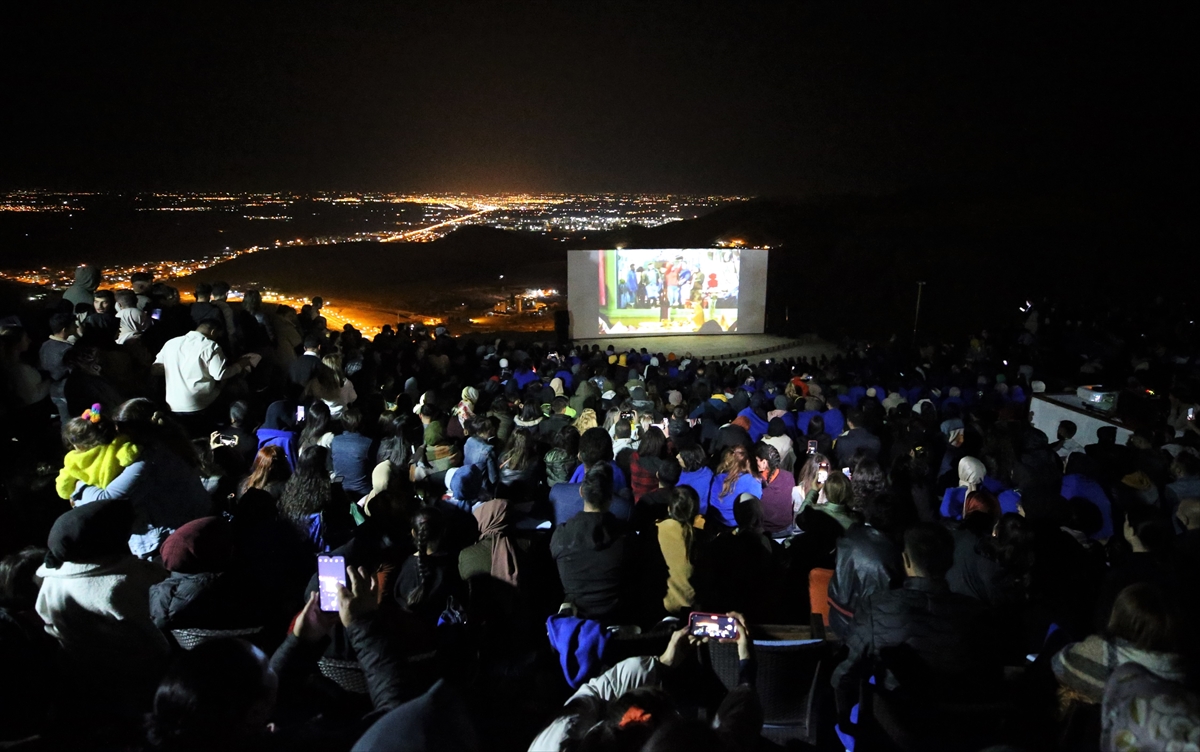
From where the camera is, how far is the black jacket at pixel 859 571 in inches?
139

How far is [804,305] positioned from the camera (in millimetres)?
25938

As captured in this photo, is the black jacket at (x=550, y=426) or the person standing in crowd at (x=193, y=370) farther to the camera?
the black jacket at (x=550, y=426)

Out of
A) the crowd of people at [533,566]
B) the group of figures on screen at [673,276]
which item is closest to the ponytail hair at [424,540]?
the crowd of people at [533,566]

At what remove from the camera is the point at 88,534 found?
2633mm

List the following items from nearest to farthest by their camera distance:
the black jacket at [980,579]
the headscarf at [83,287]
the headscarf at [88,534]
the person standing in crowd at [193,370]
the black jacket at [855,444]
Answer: the headscarf at [88,534]
the black jacket at [980,579]
the black jacket at [855,444]
the person standing in crowd at [193,370]
the headscarf at [83,287]

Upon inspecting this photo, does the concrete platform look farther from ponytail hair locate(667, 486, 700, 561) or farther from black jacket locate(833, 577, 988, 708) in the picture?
black jacket locate(833, 577, 988, 708)

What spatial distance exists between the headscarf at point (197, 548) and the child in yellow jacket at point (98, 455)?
1271mm

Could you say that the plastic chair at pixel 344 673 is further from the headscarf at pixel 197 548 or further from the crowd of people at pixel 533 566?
the headscarf at pixel 197 548

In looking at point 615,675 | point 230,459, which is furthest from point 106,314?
point 615,675

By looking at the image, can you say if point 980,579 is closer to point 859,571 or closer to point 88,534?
point 859,571

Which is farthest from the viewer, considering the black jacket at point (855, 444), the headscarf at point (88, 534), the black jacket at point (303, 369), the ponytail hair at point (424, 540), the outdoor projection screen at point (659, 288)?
the outdoor projection screen at point (659, 288)

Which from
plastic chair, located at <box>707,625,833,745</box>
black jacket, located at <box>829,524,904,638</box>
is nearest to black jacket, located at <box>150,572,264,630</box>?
plastic chair, located at <box>707,625,833,745</box>

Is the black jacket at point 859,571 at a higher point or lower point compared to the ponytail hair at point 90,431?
lower

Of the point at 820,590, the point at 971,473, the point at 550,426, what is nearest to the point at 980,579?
the point at 820,590
